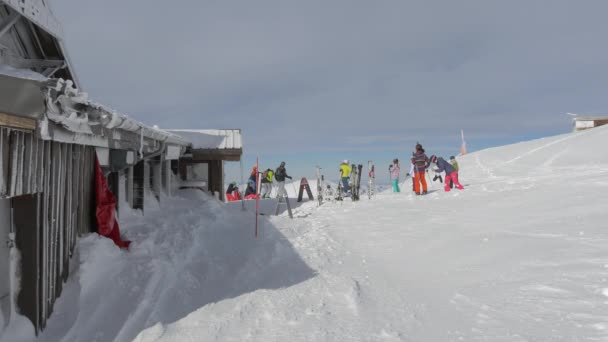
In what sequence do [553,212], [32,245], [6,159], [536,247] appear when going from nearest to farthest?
1. [6,159]
2. [32,245]
3. [536,247]
4. [553,212]

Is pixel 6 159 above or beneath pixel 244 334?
above

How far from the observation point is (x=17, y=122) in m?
3.52

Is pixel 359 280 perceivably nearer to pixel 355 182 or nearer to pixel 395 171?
pixel 355 182

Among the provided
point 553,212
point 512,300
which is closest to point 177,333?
point 512,300

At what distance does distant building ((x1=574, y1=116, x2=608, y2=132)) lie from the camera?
29.9m

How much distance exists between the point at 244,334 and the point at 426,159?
10.5m

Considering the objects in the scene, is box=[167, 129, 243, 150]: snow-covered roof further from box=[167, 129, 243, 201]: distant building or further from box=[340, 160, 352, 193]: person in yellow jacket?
box=[340, 160, 352, 193]: person in yellow jacket

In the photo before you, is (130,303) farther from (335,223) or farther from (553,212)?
(553,212)

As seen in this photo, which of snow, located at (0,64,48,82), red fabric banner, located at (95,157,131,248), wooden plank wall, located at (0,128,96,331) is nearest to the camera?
snow, located at (0,64,48,82)

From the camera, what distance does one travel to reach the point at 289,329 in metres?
3.82

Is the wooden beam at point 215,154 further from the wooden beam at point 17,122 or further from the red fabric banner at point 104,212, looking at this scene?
the wooden beam at point 17,122

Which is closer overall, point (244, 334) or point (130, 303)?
point (244, 334)

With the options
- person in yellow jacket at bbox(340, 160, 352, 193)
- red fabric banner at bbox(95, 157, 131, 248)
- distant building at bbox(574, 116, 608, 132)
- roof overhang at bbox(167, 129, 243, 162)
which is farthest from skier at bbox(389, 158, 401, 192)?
distant building at bbox(574, 116, 608, 132)

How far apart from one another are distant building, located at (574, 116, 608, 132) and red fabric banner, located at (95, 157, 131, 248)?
120ft
